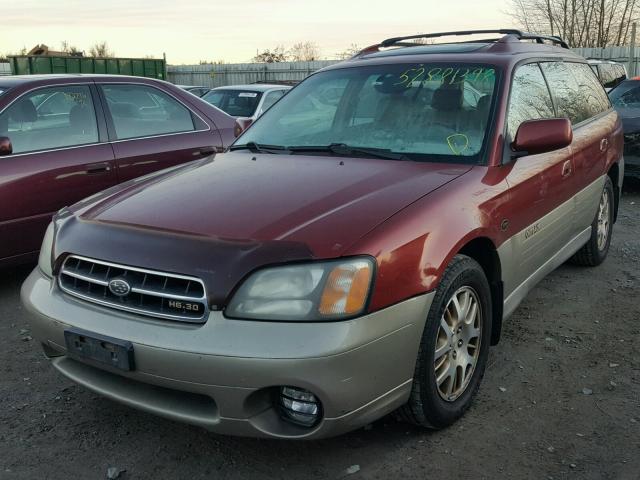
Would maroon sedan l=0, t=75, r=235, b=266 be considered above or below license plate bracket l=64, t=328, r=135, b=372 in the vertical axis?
above

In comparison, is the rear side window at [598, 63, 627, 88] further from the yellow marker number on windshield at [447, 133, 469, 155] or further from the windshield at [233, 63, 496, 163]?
the yellow marker number on windshield at [447, 133, 469, 155]

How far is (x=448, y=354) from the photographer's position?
9.12 feet

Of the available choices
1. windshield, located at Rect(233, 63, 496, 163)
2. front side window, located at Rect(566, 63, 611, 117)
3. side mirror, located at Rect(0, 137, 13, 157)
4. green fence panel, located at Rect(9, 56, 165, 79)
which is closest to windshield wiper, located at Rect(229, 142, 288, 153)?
windshield, located at Rect(233, 63, 496, 163)

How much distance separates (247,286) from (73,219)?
3.40 ft

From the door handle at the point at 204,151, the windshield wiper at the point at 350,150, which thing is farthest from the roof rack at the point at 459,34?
the door handle at the point at 204,151

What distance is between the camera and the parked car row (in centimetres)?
226

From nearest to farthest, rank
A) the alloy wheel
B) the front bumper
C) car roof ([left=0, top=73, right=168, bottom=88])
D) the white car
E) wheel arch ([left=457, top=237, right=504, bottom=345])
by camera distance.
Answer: the front bumper < the alloy wheel < wheel arch ([left=457, top=237, right=504, bottom=345]) < car roof ([left=0, top=73, right=168, bottom=88]) < the white car

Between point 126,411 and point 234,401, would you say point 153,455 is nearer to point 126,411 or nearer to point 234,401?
point 126,411

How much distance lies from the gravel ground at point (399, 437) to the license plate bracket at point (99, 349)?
48 cm

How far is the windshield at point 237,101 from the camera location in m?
11.1

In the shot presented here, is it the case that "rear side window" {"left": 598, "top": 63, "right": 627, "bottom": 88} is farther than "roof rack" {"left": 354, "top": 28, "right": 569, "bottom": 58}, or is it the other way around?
"rear side window" {"left": 598, "top": 63, "right": 627, "bottom": 88}

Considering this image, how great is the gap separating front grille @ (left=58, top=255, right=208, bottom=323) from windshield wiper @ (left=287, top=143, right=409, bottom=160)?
1.32 m

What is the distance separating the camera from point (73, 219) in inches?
112

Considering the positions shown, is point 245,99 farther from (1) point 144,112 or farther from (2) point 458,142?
(2) point 458,142
